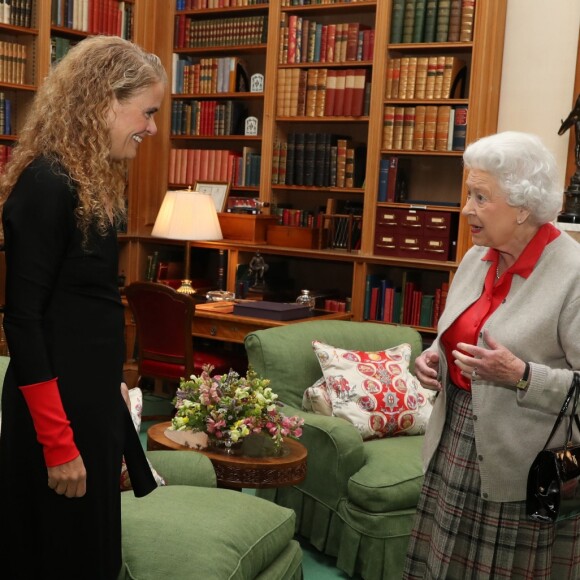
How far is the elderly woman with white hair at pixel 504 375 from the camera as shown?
2039 mm

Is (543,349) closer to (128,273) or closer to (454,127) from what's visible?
(454,127)

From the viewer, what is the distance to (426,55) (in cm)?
543

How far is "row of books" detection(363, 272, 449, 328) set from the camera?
5.29m

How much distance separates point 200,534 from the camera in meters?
2.43

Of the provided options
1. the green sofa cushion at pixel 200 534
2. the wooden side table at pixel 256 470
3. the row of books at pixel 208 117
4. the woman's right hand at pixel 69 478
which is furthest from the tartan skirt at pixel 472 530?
the row of books at pixel 208 117

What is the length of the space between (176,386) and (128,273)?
3.55ft

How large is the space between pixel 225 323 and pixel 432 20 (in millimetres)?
2178

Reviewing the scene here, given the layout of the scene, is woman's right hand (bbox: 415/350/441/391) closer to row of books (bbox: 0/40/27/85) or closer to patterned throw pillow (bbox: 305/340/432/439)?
patterned throw pillow (bbox: 305/340/432/439)

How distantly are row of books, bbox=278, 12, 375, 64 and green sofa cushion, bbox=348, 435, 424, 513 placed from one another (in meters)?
2.92

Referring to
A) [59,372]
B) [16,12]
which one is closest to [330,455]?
[59,372]

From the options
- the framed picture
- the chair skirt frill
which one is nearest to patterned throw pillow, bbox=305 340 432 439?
the chair skirt frill

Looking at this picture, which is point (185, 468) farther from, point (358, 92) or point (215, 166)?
point (215, 166)

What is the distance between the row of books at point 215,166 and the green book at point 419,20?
1.36 metres

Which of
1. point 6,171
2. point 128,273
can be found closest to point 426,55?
point 128,273
